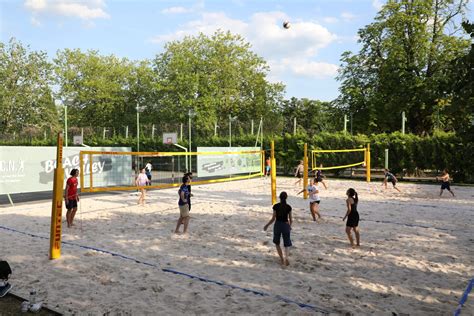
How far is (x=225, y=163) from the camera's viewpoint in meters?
23.2

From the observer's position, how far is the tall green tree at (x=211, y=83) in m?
38.3

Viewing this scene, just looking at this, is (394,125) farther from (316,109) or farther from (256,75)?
(316,109)

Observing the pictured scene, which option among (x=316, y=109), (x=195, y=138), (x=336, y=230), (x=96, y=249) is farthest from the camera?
(x=316, y=109)

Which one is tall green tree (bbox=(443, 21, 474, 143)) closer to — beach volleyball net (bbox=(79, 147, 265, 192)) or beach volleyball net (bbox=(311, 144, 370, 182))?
beach volleyball net (bbox=(79, 147, 265, 192))

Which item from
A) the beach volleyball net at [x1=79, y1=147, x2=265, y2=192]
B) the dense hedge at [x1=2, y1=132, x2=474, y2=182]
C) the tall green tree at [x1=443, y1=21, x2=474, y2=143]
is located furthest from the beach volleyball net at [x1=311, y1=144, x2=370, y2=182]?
the tall green tree at [x1=443, y1=21, x2=474, y2=143]

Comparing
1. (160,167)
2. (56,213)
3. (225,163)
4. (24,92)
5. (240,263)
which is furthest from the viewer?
(24,92)

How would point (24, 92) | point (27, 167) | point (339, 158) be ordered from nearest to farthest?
point (27, 167) < point (339, 158) < point (24, 92)

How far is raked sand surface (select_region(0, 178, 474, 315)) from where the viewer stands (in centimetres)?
520

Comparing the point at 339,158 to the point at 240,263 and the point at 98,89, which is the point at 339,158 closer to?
the point at 240,263

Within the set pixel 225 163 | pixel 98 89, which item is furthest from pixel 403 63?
pixel 98 89

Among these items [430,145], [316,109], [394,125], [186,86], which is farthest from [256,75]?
[316,109]

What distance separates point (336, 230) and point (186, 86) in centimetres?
3131

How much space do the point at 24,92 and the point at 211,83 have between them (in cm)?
1892

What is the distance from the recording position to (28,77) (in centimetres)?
3900
